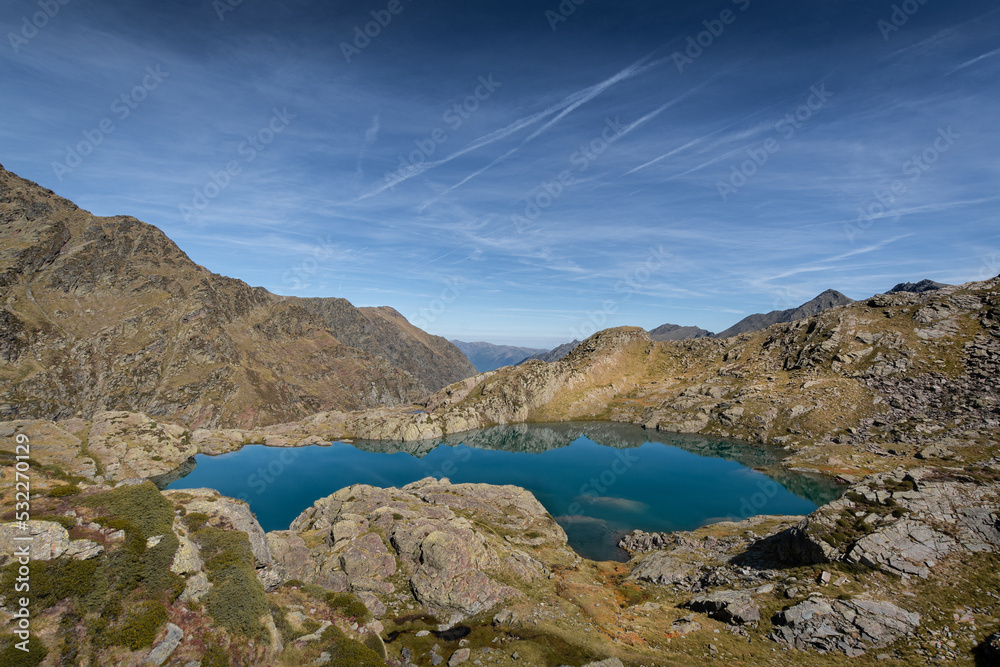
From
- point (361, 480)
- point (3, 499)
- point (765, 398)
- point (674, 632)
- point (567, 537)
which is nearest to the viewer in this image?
point (3, 499)

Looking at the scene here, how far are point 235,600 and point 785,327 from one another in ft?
693

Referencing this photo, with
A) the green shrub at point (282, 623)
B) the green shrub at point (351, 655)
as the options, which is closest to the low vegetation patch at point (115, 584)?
the green shrub at point (282, 623)

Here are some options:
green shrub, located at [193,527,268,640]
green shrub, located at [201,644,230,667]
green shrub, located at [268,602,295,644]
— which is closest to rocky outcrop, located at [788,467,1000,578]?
green shrub, located at [268,602,295,644]

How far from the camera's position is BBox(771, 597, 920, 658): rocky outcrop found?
27.2 metres

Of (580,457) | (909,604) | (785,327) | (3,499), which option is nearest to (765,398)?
(785,327)

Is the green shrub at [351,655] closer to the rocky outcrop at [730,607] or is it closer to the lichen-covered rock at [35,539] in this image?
the lichen-covered rock at [35,539]

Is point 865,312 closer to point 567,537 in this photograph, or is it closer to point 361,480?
point 567,537

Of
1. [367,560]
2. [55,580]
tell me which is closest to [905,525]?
[367,560]

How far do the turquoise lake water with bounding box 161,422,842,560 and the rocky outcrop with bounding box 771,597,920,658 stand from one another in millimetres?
35242

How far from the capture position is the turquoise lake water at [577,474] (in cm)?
8000

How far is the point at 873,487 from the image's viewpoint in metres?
41.3

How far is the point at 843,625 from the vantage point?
2834 centimetres

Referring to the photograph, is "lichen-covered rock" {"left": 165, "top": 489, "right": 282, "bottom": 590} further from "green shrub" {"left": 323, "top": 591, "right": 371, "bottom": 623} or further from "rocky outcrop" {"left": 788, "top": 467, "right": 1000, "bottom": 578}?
"rocky outcrop" {"left": 788, "top": 467, "right": 1000, "bottom": 578}

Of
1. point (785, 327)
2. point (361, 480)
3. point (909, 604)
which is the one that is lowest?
point (361, 480)
